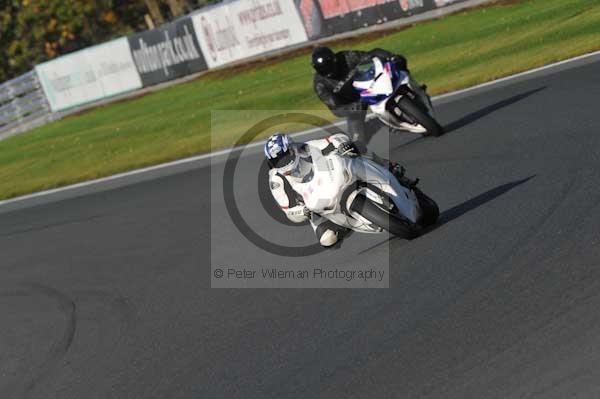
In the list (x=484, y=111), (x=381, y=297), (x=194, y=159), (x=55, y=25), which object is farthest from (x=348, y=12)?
(x=55, y=25)

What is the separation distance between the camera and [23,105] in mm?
37062

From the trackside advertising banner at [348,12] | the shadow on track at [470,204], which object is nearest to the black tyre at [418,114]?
the shadow on track at [470,204]

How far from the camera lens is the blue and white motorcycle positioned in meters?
12.5

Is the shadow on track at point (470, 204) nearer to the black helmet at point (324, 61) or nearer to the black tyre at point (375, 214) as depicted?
the black tyre at point (375, 214)

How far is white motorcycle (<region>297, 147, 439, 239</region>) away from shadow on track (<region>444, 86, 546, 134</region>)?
4.77 m

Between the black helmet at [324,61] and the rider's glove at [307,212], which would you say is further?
the black helmet at [324,61]

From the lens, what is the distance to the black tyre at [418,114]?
1252 centimetres

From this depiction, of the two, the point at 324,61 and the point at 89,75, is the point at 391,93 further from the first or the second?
the point at 89,75

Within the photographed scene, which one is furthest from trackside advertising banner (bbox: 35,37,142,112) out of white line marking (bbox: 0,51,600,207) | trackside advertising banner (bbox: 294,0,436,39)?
white line marking (bbox: 0,51,600,207)

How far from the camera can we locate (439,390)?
18.7ft

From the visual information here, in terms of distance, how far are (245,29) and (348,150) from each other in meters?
21.9

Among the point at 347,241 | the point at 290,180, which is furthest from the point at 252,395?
the point at 347,241

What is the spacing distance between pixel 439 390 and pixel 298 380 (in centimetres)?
122

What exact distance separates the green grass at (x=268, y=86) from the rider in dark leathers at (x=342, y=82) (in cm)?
454
